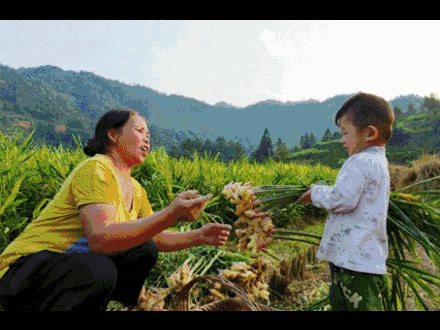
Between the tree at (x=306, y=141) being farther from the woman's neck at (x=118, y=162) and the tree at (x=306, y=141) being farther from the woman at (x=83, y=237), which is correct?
the woman at (x=83, y=237)

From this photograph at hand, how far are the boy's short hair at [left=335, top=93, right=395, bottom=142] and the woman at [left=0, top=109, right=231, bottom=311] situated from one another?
756mm

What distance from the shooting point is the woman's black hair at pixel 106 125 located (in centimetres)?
125

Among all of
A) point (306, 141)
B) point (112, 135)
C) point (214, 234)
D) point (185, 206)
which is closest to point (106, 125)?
point (112, 135)

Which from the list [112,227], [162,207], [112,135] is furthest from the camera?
[162,207]

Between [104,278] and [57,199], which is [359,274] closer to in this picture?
[104,278]

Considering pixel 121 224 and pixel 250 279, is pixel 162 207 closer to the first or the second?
pixel 250 279

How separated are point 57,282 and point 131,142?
58 centimetres

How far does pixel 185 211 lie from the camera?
1.04m

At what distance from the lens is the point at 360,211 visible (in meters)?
1.23

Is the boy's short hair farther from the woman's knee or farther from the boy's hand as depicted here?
the woman's knee

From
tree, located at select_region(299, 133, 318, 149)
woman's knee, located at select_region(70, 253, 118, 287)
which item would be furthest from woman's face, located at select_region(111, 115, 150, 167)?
tree, located at select_region(299, 133, 318, 149)

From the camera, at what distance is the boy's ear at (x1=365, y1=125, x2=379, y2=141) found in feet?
4.17
